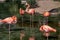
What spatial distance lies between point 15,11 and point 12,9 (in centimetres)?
15

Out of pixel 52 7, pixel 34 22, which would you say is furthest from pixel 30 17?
pixel 52 7

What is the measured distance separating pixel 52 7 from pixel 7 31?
2.20 meters

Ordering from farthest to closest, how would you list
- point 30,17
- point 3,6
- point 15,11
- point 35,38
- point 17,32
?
point 3,6 < point 15,11 < point 30,17 < point 17,32 < point 35,38

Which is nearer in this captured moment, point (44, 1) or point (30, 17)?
point (30, 17)

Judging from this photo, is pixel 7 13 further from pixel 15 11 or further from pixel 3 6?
pixel 3 6

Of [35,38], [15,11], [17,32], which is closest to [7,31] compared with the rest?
[17,32]

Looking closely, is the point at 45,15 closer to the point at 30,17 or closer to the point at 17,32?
the point at 30,17

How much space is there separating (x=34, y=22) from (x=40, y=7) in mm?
1277

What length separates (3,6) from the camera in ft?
18.5

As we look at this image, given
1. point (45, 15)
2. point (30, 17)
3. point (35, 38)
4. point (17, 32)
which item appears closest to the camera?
point (35, 38)

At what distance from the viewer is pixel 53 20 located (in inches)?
182

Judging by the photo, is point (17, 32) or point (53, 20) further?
point (53, 20)

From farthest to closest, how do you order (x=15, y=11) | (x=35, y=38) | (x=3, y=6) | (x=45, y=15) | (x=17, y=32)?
1. (x=3, y=6)
2. (x=15, y=11)
3. (x=45, y=15)
4. (x=17, y=32)
5. (x=35, y=38)

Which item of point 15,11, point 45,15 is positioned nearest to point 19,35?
point 45,15
